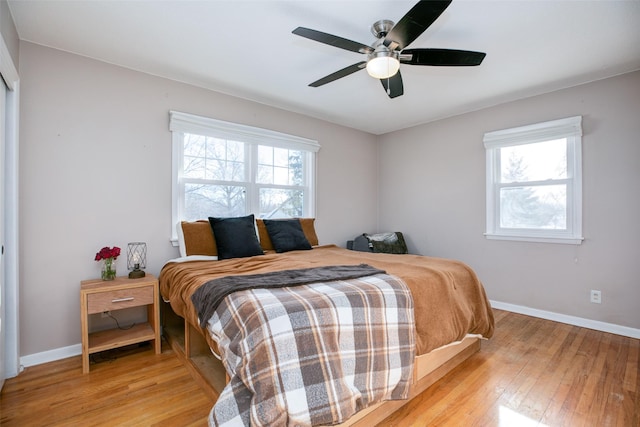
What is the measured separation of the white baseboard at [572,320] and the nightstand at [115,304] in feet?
11.9

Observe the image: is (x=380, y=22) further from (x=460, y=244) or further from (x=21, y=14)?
(x=460, y=244)

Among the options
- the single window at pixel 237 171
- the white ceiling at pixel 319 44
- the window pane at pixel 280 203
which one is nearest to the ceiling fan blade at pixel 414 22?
the white ceiling at pixel 319 44

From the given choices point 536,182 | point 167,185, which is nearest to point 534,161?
point 536,182

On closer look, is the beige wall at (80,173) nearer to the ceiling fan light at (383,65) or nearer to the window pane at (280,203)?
the window pane at (280,203)

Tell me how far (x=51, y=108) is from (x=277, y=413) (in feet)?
8.95

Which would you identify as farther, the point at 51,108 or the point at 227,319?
the point at 51,108

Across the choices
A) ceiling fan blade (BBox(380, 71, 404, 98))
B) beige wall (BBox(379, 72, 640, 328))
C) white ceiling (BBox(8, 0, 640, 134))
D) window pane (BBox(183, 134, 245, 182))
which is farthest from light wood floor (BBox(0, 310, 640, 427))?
white ceiling (BBox(8, 0, 640, 134))

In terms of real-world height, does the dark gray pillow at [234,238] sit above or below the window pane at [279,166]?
below

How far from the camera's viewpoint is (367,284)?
169 centimetres

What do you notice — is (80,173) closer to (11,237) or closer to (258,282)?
(11,237)

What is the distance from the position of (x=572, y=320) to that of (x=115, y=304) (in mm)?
4148

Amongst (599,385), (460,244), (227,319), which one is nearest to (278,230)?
(227,319)

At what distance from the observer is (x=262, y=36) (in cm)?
222

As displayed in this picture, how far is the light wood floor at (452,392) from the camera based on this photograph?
1.64 meters
